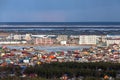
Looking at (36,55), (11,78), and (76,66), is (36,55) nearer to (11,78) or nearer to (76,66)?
(76,66)

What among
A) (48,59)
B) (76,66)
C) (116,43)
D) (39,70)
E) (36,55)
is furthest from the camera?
(116,43)

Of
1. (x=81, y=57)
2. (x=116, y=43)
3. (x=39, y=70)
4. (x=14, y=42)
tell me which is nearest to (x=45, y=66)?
(x=39, y=70)

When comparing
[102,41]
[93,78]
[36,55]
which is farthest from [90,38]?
[93,78]

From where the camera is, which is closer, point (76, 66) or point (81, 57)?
point (76, 66)

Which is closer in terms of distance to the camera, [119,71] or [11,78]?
[11,78]

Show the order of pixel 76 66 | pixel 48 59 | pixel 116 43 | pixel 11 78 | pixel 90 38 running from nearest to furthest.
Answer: pixel 11 78 < pixel 76 66 < pixel 48 59 < pixel 116 43 < pixel 90 38

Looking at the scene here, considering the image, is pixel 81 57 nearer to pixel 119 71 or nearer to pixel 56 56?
pixel 56 56
